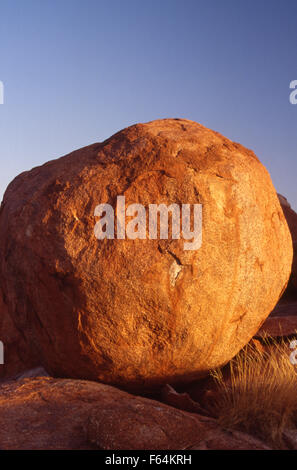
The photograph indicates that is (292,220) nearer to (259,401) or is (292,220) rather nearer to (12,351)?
(12,351)

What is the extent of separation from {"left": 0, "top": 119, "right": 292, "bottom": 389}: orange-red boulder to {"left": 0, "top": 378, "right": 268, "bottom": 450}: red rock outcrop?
0.53 meters

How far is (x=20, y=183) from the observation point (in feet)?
15.5

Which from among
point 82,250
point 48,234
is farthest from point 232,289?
point 48,234

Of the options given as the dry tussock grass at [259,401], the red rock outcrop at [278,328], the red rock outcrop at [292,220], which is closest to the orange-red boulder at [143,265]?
the dry tussock grass at [259,401]

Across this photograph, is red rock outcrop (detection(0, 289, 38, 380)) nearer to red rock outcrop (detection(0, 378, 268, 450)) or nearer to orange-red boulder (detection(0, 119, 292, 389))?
orange-red boulder (detection(0, 119, 292, 389))

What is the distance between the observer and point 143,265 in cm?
370

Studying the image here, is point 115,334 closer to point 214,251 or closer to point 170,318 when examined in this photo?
point 170,318

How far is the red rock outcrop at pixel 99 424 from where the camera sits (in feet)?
9.14

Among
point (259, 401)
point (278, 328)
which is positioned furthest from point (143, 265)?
point (278, 328)

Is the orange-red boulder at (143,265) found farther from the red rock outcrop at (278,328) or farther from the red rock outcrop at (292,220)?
the red rock outcrop at (292,220)

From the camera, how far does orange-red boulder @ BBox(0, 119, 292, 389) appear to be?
148 inches

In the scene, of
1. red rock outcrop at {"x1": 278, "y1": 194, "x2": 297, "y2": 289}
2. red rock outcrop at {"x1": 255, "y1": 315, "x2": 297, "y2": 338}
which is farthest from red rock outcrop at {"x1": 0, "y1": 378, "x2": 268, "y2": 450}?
red rock outcrop at {"x1": 278, "y1": 194, "x2": 297, "y2": 289}

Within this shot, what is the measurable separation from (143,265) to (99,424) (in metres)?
1.29
